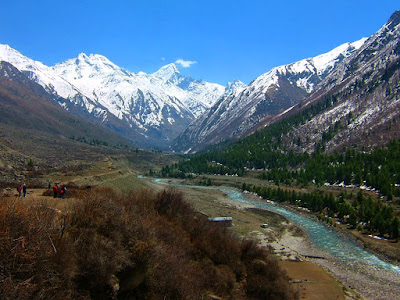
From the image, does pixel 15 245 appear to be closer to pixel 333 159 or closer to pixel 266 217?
pixel 266 217

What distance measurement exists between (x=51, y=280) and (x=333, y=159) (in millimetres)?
151432

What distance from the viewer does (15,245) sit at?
14.8 meters

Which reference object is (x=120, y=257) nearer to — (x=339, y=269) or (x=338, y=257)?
(x=339, y=269)

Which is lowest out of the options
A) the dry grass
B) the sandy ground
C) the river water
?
the dry grass

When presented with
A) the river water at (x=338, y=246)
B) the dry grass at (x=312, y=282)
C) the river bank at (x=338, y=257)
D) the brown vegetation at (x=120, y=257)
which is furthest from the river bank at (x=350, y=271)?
the brown vegetation at (x=120, y=257)

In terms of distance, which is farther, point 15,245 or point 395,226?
point 395,226

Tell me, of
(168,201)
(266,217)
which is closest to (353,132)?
(266,217)

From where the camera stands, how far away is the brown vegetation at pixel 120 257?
1544 cm

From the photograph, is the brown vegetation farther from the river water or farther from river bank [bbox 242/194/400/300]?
the river water

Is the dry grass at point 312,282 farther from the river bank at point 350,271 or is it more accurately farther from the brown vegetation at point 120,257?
the brown vegetation at point 120,257

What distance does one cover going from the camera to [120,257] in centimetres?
2222

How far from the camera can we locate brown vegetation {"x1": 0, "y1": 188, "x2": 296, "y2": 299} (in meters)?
15.4

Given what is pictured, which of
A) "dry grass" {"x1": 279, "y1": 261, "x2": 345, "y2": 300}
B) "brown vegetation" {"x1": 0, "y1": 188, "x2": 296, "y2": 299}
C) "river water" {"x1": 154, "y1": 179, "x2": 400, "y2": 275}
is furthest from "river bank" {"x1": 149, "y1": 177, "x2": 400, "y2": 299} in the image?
"brown vegetation" {"x1": 0, "y1": 188, "x2": 296, "y2": 299}

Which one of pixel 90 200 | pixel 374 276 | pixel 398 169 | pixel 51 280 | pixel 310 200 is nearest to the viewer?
pixel 51 280
